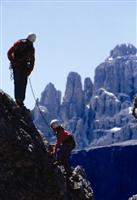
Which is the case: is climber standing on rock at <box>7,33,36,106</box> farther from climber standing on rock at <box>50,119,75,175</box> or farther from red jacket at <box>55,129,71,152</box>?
red jacket at <box>55,129,71,152</box>

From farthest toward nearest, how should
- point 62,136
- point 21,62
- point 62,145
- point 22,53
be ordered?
1. point 62,136
2. point 62,145
3. point 21,62
4. point 22,53

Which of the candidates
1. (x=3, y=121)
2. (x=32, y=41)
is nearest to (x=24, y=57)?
(x=32, y=41)

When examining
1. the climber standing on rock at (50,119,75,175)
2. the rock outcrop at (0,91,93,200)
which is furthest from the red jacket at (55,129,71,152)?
the rock outcrop at (0,91,93,200)

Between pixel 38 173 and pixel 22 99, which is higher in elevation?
pixel 22 99

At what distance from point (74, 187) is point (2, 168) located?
3.71 m

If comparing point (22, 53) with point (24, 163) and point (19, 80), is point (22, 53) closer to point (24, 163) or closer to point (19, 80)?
point (19, 80)

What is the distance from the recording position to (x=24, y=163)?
816 inches

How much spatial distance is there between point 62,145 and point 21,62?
3.41 m

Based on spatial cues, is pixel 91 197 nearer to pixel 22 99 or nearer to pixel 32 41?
pixel 22 99

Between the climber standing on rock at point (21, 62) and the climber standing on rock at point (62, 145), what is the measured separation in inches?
67.7

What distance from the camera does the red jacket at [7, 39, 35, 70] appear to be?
23031 millimetres

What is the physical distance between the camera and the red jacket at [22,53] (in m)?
23.0

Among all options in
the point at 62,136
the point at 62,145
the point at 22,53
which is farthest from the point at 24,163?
the point at 22,53

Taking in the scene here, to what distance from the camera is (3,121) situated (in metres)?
20.8
